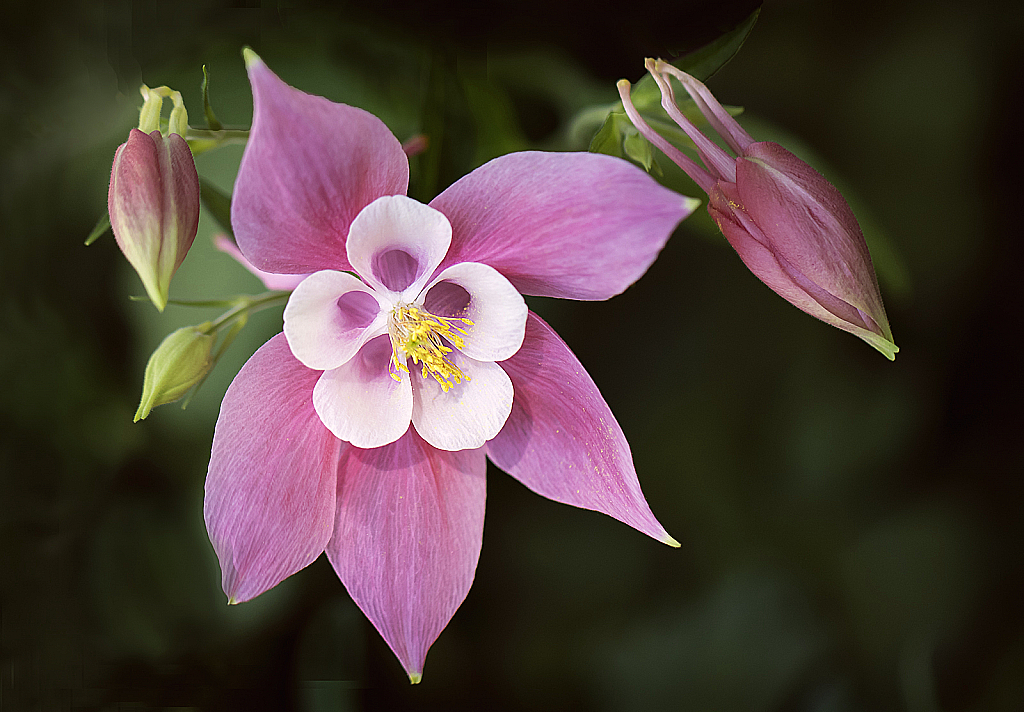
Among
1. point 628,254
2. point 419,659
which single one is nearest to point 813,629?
point 419,659

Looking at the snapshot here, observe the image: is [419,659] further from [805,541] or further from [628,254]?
[805,541]

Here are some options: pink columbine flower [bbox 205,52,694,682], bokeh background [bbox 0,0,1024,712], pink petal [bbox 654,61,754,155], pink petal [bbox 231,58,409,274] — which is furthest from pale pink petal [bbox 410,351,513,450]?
bokeh background [bbox 0,0,1024,712]

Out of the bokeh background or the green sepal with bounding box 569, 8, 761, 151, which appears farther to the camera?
the bokeh background

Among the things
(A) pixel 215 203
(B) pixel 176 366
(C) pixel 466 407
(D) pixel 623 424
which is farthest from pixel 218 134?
(D) pixel 623 424

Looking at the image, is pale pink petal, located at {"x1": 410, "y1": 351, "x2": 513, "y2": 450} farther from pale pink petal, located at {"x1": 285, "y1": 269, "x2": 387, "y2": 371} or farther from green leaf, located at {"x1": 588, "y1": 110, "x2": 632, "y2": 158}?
green leaf, located at {"x1": 588, "y1": 110, "x2": 632, "y2": 158}

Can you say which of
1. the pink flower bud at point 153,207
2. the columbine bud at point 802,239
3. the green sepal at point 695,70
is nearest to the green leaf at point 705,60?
the green sepal at point 695,70

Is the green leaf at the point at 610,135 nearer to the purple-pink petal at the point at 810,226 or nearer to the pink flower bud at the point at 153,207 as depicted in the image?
the purple-pink petal at the point at 810,226
